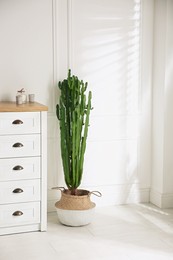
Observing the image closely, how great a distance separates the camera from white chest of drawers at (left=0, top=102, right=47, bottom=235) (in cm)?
398

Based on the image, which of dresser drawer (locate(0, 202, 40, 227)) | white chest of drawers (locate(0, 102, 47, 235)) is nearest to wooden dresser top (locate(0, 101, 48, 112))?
white chest of drawers (locate(0, 102, 47, 235))

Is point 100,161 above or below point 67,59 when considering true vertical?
below

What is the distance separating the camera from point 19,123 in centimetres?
398

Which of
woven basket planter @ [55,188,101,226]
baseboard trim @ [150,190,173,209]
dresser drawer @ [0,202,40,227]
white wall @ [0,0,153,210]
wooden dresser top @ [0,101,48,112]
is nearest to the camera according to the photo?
wooden dresser top @ [0,101,48,112]

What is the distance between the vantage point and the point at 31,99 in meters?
4.31

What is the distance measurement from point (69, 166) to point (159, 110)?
102 centimetres

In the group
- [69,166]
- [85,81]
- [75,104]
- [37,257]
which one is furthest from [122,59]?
[37,257]

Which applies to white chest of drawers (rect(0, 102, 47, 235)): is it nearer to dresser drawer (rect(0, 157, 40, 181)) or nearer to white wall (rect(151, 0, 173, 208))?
dresser drawer (rect(0, 157, 40, 181))

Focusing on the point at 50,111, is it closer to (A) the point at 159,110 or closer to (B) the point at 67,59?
(B) the point at 67,59

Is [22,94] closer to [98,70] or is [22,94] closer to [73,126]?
[73,126]

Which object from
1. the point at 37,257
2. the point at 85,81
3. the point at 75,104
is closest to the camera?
the point at 37,257

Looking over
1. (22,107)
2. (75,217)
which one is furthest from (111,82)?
(75,217)

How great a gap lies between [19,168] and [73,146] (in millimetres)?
516

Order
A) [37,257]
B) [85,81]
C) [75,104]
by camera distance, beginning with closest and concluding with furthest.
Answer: [37,257]
[75,104]
[85,81]
